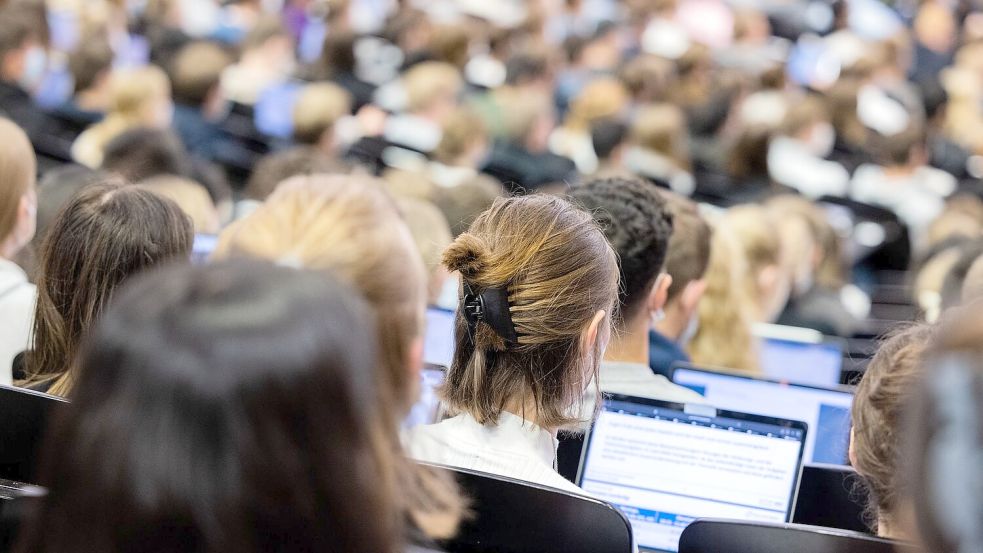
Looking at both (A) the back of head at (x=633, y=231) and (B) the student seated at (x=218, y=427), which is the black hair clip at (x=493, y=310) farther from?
(B) the student seated at (x=218, y=427)

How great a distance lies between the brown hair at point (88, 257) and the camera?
2.05 metres

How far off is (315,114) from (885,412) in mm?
4327

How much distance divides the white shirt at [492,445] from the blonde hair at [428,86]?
5.42 meters

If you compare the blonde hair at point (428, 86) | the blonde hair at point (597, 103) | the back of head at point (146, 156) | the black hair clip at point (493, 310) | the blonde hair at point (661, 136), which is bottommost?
the black hair clip at point (493, 310)

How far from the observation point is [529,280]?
1822 mm

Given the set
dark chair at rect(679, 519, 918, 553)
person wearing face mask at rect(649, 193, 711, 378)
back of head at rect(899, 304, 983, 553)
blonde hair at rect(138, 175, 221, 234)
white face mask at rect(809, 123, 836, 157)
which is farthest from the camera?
white face mask at rect(809, 123, 836, 157)

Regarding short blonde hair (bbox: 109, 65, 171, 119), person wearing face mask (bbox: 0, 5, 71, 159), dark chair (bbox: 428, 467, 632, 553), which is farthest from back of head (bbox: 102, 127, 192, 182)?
dark chair (bbox: 428, 467, 632, 553)

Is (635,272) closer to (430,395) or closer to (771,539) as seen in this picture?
(430,395)

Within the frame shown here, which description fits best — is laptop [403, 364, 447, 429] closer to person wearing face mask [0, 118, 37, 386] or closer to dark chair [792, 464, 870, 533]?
dark chair [792, 464, 870, 533]

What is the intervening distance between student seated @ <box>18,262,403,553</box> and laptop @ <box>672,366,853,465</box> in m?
1.77

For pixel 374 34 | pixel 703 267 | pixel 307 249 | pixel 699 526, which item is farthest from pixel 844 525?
pixel 374 34

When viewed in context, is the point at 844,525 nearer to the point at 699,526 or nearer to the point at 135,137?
the point at 699,526

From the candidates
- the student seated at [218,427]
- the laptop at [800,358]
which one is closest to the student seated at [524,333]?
the student seated at [218,427]

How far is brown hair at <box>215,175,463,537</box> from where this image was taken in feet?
4.17
